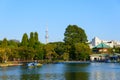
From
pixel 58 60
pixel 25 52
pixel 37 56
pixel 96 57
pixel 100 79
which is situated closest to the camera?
pixel 100 79

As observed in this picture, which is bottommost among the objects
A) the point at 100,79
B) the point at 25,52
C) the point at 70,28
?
the point at 100,79

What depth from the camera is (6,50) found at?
9012 centimetres

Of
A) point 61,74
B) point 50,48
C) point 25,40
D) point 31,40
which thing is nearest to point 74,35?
point 50,48

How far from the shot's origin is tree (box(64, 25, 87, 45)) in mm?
114412

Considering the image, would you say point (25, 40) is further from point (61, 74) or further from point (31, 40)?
point (61, 74)

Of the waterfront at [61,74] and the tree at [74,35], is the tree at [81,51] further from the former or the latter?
the waterfront at [61,74]

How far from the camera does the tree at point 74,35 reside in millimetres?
114412

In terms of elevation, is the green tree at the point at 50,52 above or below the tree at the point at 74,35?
below

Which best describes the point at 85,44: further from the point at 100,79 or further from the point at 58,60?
the point at 100,79

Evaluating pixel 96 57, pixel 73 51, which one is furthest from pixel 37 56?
pixel 96 57

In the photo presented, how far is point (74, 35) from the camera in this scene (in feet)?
380

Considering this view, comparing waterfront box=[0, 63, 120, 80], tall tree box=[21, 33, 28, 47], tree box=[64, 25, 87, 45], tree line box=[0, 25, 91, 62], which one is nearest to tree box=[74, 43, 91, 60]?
tree line box=[0, 25, 91, 62]

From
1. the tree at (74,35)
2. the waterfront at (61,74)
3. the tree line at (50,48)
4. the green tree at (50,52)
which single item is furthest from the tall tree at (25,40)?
the waterfront at (61,74)

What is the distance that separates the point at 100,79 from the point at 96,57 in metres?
90.5
